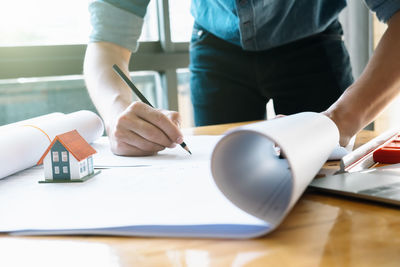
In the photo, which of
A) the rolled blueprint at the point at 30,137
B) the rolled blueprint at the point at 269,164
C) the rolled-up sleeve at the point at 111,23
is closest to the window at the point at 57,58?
the rolled-up sleeve at the point at 111,23

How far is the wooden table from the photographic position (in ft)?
1.13

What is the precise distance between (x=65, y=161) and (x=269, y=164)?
297 millimetres

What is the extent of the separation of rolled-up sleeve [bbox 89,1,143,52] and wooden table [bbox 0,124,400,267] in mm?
784

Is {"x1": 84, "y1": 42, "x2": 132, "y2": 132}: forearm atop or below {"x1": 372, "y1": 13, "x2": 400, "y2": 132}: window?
atop

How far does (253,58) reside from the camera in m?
1.25

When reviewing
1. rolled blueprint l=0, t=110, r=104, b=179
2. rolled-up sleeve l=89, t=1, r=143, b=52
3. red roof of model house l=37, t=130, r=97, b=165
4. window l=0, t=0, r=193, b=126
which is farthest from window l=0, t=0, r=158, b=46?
red roof of model house l=37, t=130, r=97, b=165

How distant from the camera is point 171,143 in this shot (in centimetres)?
79

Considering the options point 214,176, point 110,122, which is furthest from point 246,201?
point 110,122

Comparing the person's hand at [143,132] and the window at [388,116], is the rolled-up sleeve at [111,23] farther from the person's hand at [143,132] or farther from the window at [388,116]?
the window at [388,116]

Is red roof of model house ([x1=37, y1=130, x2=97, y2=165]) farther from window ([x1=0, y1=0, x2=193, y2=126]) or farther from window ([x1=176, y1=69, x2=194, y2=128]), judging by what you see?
window ([x1=176, y1=69, x2=194, y2=128])

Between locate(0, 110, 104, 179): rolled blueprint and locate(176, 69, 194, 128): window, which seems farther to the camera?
locate(176, 69, 194, 128): window

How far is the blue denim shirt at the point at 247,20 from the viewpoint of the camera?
1.11 metres

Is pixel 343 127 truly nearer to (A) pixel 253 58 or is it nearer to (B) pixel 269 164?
(B) pixel 269 164

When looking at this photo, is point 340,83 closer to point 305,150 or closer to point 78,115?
point 78,115
